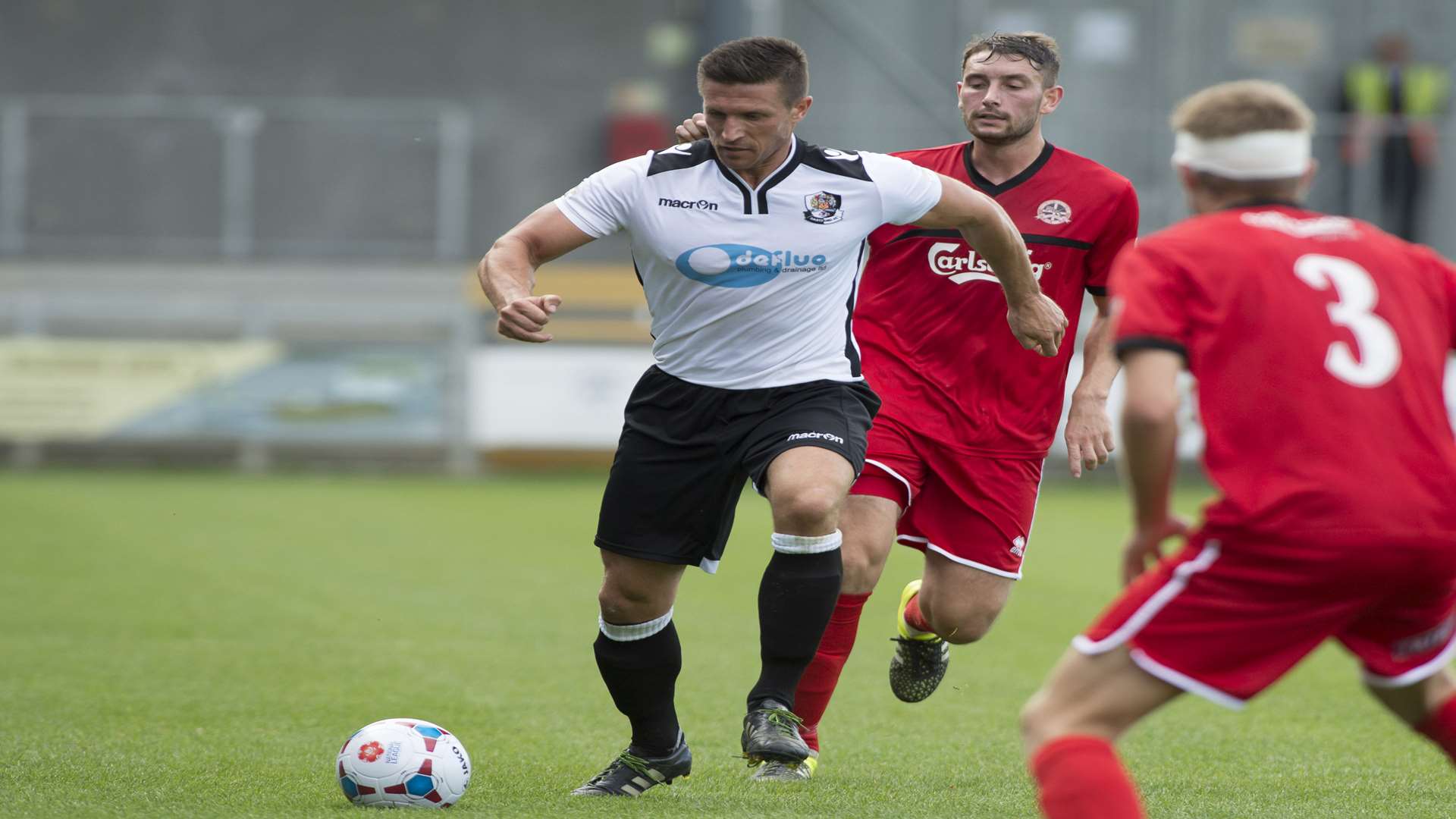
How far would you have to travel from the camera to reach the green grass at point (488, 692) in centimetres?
532

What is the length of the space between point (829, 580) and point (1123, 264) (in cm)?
190

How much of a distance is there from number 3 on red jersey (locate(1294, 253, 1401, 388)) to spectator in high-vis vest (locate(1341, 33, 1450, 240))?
1679cm

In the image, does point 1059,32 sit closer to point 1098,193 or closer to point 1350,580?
point 1098,193

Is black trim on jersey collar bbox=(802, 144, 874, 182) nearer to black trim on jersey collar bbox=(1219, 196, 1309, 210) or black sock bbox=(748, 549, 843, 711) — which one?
black sock bbox=(748, 549, 843, 711)

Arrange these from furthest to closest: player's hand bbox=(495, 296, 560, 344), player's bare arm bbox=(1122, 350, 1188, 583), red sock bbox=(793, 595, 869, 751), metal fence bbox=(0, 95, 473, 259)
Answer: metal fence bbox=(0, 95, 473, 259), red sock bbox=(793, 595, 869, 751), player's hand bbox=(495, 296, 560, 344), player's bare arm bbox=(1122, 350, 1188, 583)

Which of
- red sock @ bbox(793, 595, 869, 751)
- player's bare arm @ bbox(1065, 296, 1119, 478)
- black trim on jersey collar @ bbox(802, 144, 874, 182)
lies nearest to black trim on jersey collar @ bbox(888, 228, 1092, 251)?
player's bare arm @ bbox(1065, 296, 1119, 478)

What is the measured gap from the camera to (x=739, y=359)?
5.30m

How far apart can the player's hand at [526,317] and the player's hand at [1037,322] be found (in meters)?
1.51

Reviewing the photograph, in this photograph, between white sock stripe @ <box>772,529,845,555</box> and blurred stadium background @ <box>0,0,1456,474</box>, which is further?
blurred stadium background @ <box>0,0,1456,474</box>

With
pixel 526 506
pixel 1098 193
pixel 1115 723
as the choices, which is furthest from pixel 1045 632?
pixel 526 506

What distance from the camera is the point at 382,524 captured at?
1445cm

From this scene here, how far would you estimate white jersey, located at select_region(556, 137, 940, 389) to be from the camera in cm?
514

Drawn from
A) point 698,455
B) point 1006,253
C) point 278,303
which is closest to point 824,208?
point 1006,253

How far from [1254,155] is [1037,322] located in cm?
191
